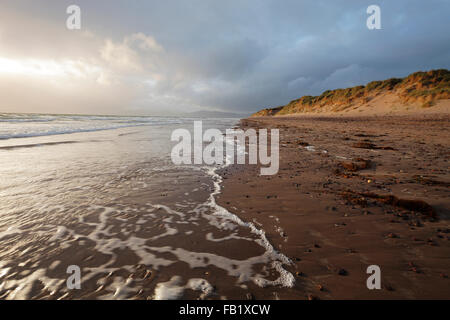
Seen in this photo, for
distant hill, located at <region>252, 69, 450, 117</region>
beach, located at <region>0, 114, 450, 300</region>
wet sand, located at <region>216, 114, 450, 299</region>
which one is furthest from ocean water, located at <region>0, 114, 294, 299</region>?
distant hill, located at <region>252, 69, 450, 117</region>

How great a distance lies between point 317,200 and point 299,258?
1.97 m

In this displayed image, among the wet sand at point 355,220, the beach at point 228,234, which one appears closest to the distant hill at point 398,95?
the wet sand at point 355,220

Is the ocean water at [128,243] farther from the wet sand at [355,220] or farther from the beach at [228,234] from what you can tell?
the wet sand at [355,220]

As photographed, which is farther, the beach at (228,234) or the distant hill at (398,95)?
the distant hill at (398,95)

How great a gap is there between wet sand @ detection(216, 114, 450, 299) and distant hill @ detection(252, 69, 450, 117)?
31.5 metres

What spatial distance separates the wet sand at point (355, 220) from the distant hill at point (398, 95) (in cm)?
3146

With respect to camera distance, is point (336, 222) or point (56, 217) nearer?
point (336, 222)

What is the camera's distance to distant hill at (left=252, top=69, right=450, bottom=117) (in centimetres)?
2892

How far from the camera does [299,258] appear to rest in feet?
8.52

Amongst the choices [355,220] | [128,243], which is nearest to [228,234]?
[128,243]

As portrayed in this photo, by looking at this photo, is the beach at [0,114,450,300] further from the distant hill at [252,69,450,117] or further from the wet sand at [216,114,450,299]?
the distant hill at [252,69,450,117]

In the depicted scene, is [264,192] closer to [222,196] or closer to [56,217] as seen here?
[222,196]

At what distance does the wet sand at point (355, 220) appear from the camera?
218 cm
